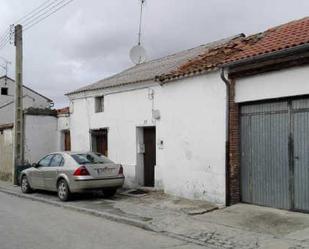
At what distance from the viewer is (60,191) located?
611 inches

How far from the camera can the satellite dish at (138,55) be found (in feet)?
77.7

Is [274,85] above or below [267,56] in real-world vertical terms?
below

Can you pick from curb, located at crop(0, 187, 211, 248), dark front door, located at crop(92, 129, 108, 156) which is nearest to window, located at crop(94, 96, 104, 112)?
dark front door, located at crop(92, 129, 108, 156)

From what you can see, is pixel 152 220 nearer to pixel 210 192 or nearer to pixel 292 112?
pixel 210 192

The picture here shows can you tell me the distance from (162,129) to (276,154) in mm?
5151

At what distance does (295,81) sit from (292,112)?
2.24ft

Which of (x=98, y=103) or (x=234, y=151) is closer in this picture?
(x=234, y=151)

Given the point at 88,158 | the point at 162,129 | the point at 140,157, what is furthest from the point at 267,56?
the point at 140,157

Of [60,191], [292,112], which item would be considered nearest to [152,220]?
[292,112]

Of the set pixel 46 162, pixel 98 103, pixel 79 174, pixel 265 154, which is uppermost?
pixel 98 103

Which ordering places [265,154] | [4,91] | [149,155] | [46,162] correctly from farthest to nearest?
1. [4,91]
2. [149,155]
3. [46,162]
4. [265,154]

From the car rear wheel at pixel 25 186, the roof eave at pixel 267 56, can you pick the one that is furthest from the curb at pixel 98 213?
the roof eave at pixel 267 56

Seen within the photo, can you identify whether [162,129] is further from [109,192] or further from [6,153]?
[6,153]

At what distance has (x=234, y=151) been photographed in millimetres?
12602
